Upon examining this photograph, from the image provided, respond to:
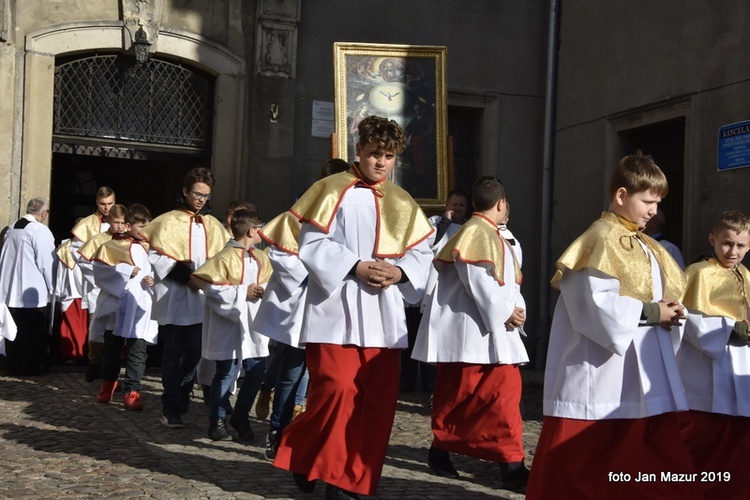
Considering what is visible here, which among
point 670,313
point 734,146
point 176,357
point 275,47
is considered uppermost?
point 275,47

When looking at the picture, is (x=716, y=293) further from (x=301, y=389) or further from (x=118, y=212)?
(x=118, y=212)

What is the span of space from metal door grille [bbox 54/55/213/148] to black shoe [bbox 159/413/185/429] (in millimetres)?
5172

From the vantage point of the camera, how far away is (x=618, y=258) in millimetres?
4727

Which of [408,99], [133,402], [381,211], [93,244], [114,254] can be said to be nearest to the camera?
[381,211]

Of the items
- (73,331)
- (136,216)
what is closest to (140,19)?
(136,216)

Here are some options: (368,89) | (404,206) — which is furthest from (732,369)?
(368,89)

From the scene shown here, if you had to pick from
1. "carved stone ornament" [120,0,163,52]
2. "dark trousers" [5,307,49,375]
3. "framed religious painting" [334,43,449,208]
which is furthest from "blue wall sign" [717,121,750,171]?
"dark trousers" [5,307,49,375]

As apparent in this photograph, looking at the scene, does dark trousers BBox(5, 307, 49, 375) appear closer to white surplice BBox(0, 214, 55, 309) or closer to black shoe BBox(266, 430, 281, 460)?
white surplice BBox(0, 214, 55, 309)

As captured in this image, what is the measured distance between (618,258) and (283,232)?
80.4 inches

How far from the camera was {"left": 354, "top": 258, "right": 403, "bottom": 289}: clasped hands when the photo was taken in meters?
5.42

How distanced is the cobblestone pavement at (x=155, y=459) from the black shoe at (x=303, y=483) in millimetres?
42

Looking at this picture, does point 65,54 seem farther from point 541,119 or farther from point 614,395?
point 614,395

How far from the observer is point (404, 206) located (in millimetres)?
5727

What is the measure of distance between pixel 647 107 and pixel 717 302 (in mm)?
6112
